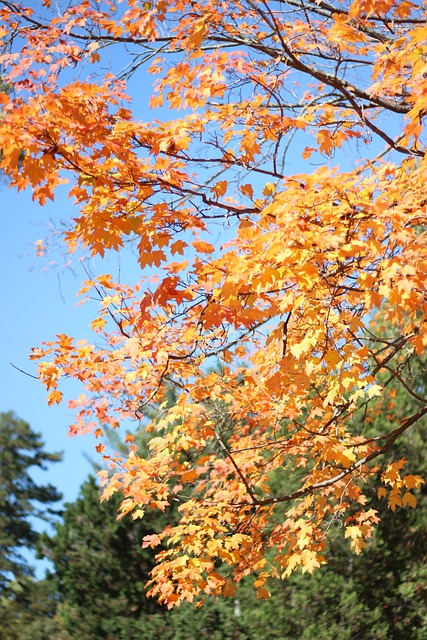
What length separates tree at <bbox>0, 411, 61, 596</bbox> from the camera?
19438 millimetres

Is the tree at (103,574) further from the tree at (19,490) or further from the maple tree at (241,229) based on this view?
the tree at (19,490)

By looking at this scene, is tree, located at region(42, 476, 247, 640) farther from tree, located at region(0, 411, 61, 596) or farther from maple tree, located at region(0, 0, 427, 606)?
tree, located at region(0, 411, 61, 596)

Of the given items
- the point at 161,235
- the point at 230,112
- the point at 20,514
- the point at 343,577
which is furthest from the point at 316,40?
the point at 20,514

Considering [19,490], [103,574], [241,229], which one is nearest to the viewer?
[241,229]

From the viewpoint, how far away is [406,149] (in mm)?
4602

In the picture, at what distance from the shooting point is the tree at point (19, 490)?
63.8 feet

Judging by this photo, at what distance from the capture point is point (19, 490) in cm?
2067

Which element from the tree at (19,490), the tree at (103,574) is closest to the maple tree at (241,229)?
the tree at (103,574)

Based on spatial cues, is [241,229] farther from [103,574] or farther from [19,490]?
[19,490]

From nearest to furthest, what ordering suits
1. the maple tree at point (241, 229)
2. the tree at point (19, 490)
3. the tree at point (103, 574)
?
the maple tree at point (241, 229), the tree at point (103, 574), the tree at point (19, 490)

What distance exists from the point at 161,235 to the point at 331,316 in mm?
1189

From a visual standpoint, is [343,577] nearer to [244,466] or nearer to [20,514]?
[244,466]

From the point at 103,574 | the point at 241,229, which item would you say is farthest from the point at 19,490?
the point at 241,229

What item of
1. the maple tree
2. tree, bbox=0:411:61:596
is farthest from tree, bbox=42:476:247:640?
tree, bbox=0:411:61:596
